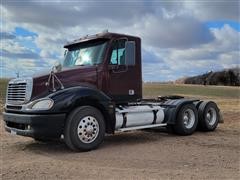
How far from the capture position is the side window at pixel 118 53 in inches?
435

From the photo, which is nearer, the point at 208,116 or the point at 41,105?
the point at 41,105

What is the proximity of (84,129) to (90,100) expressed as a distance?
28.1 inches

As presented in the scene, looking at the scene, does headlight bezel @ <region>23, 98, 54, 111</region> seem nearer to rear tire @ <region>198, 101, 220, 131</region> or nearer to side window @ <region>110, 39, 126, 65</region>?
side window @ <region>110, 39, 126, 65</region>

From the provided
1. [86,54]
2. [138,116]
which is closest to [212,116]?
[138,116]

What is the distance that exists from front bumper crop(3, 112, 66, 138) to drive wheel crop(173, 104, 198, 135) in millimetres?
4287

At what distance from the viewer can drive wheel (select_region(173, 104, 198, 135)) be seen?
12672 mm

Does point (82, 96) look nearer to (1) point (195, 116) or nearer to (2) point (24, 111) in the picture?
(2) point (24, 111)

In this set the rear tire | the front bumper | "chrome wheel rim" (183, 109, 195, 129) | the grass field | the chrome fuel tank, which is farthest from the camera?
the grass field

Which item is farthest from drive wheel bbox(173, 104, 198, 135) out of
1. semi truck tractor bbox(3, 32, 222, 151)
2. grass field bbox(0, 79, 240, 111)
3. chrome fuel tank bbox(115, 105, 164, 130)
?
grass field bbox(0, 79, 240, 111)

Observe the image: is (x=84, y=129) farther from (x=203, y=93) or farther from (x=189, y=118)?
(x=203, y=93)

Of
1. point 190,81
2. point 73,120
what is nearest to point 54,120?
point 73,120

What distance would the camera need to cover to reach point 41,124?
9289mm

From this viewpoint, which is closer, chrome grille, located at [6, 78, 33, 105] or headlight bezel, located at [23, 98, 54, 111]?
headlight bezel, located at [23, 98, 54, 111]

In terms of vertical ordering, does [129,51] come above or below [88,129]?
above
